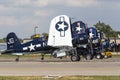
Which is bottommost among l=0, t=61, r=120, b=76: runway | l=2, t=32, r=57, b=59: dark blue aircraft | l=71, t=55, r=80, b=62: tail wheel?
l=0, t=61, r=120, b=76: runway

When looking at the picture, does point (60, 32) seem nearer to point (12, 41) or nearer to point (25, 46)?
point (25, 46)

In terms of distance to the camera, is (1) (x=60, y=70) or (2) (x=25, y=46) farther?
(2) (x=25, y=46)

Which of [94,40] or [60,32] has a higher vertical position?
[60,32]

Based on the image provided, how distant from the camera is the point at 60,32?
4812 centimetres

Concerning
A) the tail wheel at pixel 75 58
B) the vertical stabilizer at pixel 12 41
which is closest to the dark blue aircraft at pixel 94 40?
the tail wheel at pixel 75 58

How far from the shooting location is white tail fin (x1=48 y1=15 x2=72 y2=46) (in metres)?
47.9

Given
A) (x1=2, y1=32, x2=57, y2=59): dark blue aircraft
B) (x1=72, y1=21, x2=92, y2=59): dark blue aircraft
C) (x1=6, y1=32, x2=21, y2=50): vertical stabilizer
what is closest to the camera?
(x1=72, y1=21, x2=92, y2=59): dark blue aircraft

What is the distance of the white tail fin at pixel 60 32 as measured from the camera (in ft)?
157

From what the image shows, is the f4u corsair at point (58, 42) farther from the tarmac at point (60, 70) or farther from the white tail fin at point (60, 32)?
the tarmac at point (60, 70)

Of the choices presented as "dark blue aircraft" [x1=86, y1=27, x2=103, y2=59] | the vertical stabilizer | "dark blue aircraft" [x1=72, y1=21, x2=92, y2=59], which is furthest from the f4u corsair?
the vertical stabilizer

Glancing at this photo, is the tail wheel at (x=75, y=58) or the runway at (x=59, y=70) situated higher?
the tail wheel at (x=75, y=58)

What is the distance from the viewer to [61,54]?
4856 cm

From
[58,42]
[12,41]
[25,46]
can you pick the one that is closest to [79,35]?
[58,42]

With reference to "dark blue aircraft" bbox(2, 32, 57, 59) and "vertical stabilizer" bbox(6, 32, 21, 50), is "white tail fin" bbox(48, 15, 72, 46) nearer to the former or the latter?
"dark blue aircraft" bbox(2, 32, 57, 59)
